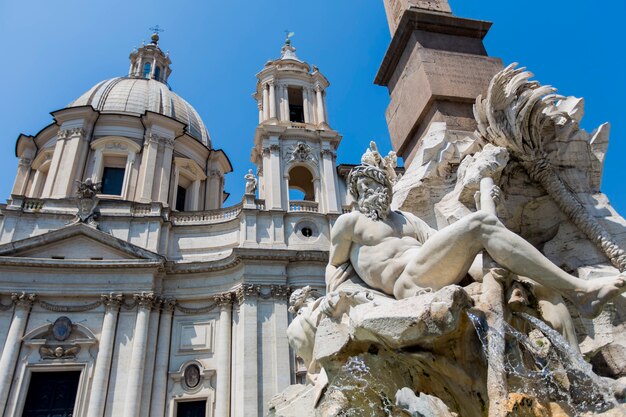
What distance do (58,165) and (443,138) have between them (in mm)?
22982

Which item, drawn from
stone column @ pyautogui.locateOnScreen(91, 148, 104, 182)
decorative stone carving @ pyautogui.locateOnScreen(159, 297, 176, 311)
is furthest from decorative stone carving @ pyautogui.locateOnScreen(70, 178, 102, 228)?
decorative stone carving @ pyautogui.locateOnScreen(159, 297, 176, 311)

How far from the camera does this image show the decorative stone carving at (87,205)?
63.2ft

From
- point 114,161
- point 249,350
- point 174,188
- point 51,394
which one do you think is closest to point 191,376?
point 249,350

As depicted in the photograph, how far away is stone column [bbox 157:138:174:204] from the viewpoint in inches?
925

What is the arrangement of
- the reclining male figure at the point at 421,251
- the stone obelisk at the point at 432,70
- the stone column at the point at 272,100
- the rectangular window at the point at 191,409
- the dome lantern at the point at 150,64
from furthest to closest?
the dome lantern at the point at 150,64 < the stone column at the point at 272,100 < the rectangular window at the point at 191,409 < the stone obelisk at the point at 432,70 < the reclining male figure at the point at 421,251

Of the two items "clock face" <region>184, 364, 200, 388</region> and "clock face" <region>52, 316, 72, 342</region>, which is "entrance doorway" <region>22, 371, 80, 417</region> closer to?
"clock face" <region>52, 316, 72, 342</region>

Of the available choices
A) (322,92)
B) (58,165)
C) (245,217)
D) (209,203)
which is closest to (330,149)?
(322,92)

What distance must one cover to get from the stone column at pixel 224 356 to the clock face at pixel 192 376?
32.3 inches

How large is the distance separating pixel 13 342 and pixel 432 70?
56.7ft

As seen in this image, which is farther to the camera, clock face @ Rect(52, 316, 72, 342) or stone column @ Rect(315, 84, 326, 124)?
stone column @ Rect(315, 84, 326, 124)

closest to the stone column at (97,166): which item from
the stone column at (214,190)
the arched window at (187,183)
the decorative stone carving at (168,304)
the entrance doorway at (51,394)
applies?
the arched window at (187,183)

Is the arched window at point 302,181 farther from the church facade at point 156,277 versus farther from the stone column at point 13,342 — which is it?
the stone column at point 13,342

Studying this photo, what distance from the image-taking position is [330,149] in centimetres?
2269

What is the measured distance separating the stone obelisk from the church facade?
12419 millimetres
